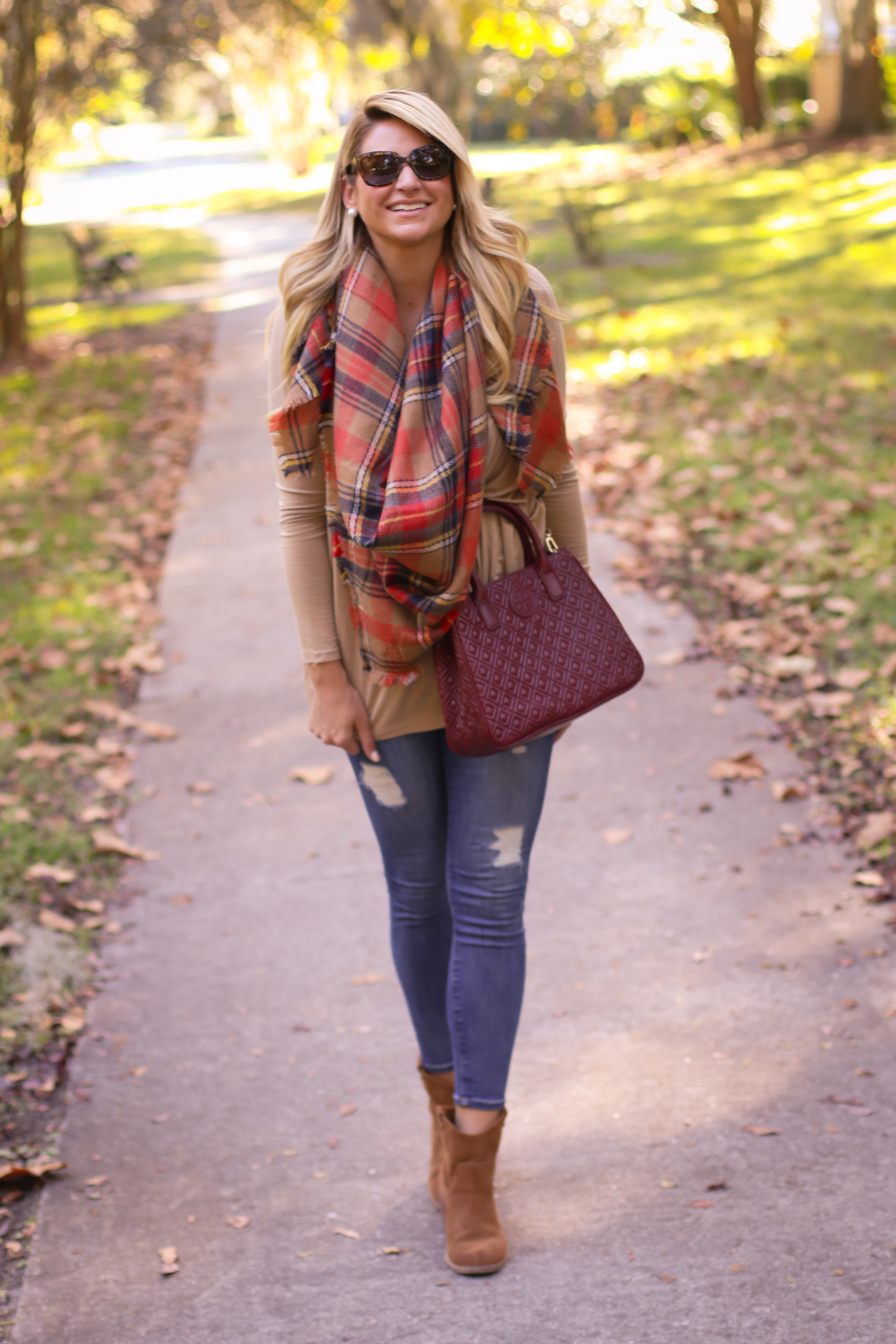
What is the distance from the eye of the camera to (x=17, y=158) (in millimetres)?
12305

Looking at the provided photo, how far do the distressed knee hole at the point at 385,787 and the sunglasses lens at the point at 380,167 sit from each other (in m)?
1.05

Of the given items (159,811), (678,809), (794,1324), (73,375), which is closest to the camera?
(794,1324)

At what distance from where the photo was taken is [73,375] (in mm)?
11719

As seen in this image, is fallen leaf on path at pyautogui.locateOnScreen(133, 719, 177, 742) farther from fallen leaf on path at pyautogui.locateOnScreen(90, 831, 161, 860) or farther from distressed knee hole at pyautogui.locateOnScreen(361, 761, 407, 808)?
distressed knee hole at pyautogui.locateOnScreen(361, 761, 407, 808)

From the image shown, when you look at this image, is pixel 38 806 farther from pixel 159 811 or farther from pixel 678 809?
pixel 678 809

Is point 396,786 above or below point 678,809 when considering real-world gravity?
above

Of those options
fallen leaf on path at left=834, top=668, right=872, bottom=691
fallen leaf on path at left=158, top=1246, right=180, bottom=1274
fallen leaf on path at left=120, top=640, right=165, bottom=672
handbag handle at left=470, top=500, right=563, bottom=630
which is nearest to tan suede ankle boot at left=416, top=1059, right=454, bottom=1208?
fallen leaf on path at left=158, top=1246, right=180, bottom=1274

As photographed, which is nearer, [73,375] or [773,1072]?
[773,1072]

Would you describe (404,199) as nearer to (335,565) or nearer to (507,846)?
(335,565)

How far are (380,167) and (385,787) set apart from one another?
1.11 metres

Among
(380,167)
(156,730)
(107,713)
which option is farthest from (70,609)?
(380,167)

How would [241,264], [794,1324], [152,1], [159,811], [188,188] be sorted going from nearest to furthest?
[794,1324], [159,811], [152,1], [241,264], [188,188]

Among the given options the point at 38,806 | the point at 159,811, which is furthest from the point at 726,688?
the point at 38,806

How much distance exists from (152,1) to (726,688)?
14.9 meters
